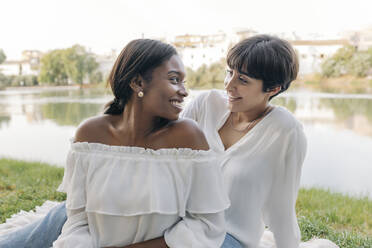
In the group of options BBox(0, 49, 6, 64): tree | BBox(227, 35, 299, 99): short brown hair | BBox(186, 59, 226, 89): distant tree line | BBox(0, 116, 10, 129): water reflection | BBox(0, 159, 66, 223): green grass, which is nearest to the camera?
BBox(227, 35, 299, 99): short brown hair

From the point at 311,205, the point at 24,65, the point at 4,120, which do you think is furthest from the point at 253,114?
the point at 24,65

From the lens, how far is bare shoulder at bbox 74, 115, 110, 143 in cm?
88

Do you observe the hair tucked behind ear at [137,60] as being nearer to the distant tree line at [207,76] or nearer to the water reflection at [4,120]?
the distant tree line at [207,76]

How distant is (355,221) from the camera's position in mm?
1941

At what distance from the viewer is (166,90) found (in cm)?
81

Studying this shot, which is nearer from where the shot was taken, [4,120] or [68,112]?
[4,120]

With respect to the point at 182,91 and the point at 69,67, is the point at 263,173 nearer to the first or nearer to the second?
the point at 182,91

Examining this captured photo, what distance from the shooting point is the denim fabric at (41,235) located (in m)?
1.14

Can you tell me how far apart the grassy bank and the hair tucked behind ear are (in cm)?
133

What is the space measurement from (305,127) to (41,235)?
9.98 feet

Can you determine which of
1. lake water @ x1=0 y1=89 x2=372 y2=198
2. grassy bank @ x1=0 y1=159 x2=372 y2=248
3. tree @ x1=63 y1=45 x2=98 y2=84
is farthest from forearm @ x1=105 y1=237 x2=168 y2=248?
tree @ x1=63 y1=45 x2=98 y2=84

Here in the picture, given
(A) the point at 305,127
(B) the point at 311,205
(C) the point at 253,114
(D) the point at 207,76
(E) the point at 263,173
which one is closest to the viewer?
(E) the point at 263,173

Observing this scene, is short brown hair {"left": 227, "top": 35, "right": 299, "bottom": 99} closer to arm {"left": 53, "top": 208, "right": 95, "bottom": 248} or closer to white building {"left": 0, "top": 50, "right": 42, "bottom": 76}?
arm {"left": 53, "top": 208, "right": 95, "bottom": 248}

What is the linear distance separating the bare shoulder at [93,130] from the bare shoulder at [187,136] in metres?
0.19
